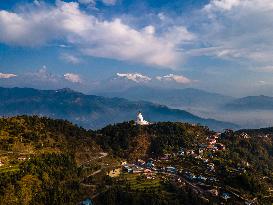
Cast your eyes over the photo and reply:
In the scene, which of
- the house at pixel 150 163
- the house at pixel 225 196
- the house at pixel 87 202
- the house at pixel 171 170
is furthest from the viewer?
the house at pixel 150 163

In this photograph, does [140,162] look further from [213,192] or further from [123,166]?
[213,192]

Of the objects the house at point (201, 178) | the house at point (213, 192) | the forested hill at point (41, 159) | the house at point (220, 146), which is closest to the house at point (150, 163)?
the house at point (201, 178)

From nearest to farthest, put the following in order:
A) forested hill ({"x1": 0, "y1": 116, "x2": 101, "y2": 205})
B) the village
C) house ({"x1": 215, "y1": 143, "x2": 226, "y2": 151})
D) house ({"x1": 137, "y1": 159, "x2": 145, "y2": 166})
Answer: forested hill ({"x1": 0, "y1": 116, "x2": 101, "y2": 205}) → the village → house ({"x1": 137, "y1": 159, "x2": 145, "y2": 166}) → house ({"x1": 215, "y1": 143, "x2": 226, "y2": 151})

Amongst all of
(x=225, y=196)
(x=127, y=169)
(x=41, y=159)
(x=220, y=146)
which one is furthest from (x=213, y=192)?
(x=220, y=146)

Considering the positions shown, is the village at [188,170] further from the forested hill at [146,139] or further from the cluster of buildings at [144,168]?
the forested hill at [146,139]

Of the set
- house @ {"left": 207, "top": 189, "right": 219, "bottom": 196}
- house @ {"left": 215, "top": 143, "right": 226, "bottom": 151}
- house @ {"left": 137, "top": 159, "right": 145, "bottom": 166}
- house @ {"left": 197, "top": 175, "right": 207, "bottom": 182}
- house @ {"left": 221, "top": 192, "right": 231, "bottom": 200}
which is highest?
house @ {"left": 215, "top": 143, "right": 226, "bottom": 151}

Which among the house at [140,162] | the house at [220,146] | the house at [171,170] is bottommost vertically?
the house at [171,170]

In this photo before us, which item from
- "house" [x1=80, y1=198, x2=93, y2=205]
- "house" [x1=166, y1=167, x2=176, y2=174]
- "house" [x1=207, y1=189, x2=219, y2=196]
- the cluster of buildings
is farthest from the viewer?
"house" [x1=166, y1=167, x2=176, y2=174]

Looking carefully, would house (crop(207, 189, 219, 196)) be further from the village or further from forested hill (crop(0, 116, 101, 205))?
forested hill (crop(0, 116, 101, 205))

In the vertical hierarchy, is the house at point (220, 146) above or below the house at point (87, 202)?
above

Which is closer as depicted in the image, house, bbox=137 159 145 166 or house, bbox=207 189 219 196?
house, bbox=207 189 219 196

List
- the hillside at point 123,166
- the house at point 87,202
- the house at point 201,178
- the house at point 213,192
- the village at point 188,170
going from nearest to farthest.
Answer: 1. the house at point 87,202
2. the hillside at point 123,166
3. the house at point 213,192
4. the village at point 188,170
5. the house at point 201,178

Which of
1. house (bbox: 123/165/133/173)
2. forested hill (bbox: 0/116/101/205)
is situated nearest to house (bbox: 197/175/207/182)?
house (bbox: 123/165/133/173)
